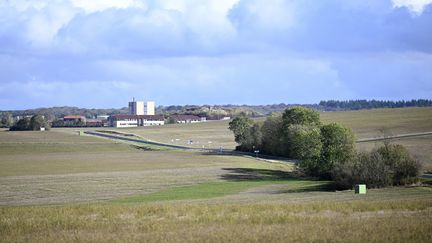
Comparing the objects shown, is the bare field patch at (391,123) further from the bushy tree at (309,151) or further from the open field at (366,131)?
the bushy tree at (309,151)

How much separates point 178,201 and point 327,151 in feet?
123

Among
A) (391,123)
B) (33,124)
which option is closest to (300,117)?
(391,123)

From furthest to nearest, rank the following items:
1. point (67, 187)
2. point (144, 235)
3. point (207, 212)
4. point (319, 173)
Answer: point (319, 173)
point (67, 187)
point (207, 212)
point (144, 235)

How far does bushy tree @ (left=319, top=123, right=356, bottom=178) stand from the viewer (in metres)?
73.4

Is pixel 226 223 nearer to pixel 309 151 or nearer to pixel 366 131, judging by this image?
pixel 309 151

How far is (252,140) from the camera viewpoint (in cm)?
11669

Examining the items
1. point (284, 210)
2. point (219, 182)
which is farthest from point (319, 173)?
point (284, 210)

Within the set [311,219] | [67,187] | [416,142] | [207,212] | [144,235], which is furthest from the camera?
[416,142]

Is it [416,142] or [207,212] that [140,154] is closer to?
[416,142]

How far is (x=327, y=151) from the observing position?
246ft

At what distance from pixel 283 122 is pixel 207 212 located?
248 ft

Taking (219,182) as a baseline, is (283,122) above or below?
above

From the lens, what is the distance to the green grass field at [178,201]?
2216 cm

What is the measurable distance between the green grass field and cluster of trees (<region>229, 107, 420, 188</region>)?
314 cm
